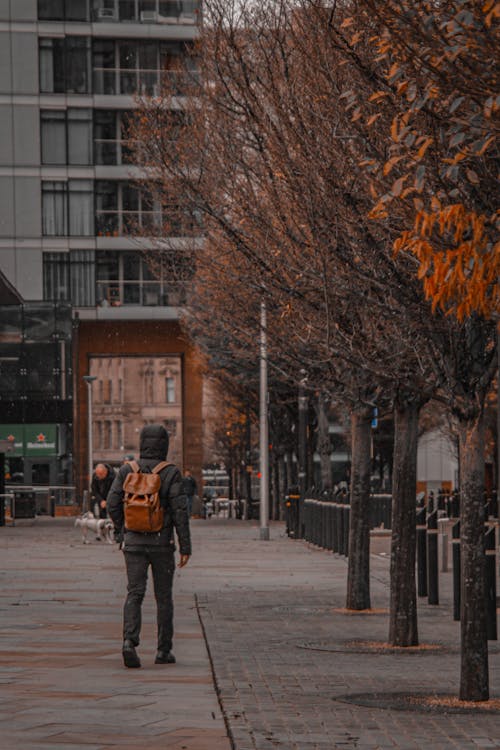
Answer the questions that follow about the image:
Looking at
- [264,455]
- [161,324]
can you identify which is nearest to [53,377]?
[161,324]

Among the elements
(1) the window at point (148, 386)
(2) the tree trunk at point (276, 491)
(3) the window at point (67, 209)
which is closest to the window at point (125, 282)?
(3) the window at point (67, 209)

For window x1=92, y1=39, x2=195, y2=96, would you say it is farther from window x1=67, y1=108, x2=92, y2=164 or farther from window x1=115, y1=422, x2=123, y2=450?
window x1=115, y1=422, x2=123, y2=450

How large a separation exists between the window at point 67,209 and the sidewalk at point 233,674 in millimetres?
36508

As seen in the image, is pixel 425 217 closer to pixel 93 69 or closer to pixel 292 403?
pixel 292 403

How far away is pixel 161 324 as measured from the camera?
59.8 m

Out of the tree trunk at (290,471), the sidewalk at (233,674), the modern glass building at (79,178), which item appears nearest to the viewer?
the sidewalk at (233,674)

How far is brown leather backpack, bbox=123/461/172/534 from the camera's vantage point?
12.4 m

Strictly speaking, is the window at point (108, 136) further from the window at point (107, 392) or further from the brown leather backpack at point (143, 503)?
the brown leather backpack at point (143, 503)

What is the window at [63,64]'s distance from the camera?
5888 centimetres

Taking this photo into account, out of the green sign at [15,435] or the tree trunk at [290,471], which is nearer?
the tree trunk at [290,471]

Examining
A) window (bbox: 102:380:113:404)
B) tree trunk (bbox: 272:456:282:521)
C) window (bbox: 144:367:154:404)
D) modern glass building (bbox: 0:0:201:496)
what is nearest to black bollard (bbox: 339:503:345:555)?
tree trunk (bbox: 272:456:282:521)

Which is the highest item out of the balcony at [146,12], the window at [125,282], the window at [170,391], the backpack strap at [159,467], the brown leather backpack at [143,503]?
the balcony at [146,12]

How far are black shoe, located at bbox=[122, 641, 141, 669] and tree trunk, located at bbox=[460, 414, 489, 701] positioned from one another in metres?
2.89

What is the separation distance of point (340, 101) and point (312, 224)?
89 cm
